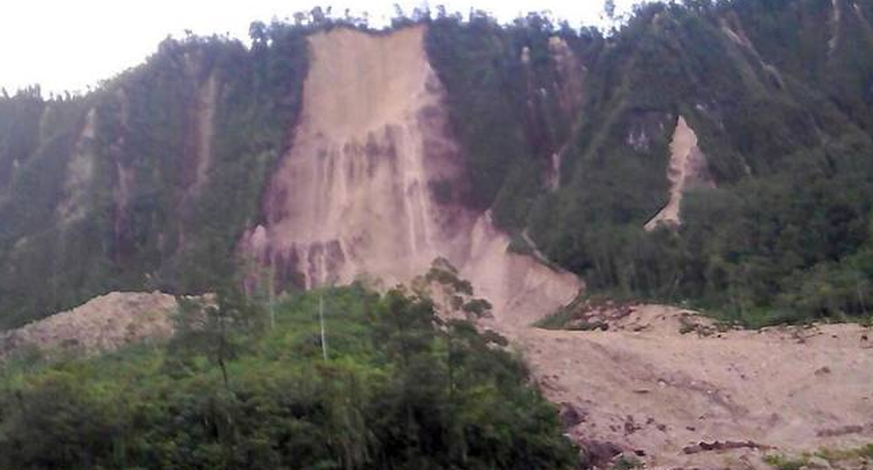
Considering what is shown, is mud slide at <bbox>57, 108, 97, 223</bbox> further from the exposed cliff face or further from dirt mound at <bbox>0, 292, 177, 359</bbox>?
dirt mound at <bbox>0, 292, 177, 359</bbox>

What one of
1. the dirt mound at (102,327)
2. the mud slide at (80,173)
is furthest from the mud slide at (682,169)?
the mud slide at (80,173)

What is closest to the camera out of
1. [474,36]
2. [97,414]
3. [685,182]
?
[97,414]

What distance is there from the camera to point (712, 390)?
30688mm

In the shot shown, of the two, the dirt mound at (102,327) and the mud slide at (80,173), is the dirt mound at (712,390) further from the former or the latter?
the mud slide at (80,173)

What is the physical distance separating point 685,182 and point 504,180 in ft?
23.4

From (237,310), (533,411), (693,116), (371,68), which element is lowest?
(533,411)

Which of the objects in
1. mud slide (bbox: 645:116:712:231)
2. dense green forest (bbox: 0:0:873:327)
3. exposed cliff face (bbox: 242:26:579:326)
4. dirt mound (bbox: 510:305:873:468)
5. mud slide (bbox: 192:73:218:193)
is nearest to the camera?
dirt mound (bbox: 510:305:873:468)

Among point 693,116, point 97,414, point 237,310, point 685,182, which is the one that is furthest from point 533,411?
point 693,116

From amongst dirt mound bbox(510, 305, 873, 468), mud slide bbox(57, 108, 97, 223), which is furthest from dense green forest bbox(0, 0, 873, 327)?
dirt mound bbox(510, 305, 873, 468)

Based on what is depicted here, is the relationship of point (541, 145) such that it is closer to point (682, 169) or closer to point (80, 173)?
point (682, 169)

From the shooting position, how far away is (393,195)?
→ 50594mm

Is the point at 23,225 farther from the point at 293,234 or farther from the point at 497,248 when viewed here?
the point at 497,248

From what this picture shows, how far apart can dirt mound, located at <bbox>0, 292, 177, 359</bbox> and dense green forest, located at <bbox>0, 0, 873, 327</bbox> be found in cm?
527

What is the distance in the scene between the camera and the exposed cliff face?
48.1 meters
